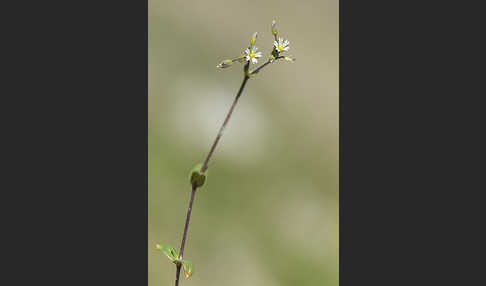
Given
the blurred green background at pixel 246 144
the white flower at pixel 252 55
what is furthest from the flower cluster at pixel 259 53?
the blurred green background at pixel 246 144

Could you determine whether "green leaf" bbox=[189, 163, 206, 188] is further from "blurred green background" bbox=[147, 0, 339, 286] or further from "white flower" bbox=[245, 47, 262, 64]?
"blurred green background" bbox=[147, 0, 339, 286]

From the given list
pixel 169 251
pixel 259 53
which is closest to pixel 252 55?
pixel 259 53

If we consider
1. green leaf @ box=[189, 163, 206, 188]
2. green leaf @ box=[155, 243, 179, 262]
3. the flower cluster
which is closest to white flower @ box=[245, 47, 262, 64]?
the flower cluster

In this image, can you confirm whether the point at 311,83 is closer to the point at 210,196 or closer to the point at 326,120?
the point at 326,120

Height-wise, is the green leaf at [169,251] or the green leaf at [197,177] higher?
the green leaf at [197,177]

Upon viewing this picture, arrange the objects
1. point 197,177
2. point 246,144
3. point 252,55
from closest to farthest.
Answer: point 252,55 → point 197,177 → point 246,144

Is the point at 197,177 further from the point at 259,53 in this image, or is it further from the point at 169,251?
the point at 259,53

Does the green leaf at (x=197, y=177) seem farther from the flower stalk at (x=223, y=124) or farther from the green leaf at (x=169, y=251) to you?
the green leaf at (x=169, y=251)

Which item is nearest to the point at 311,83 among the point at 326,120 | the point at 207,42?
the point at 326,120
